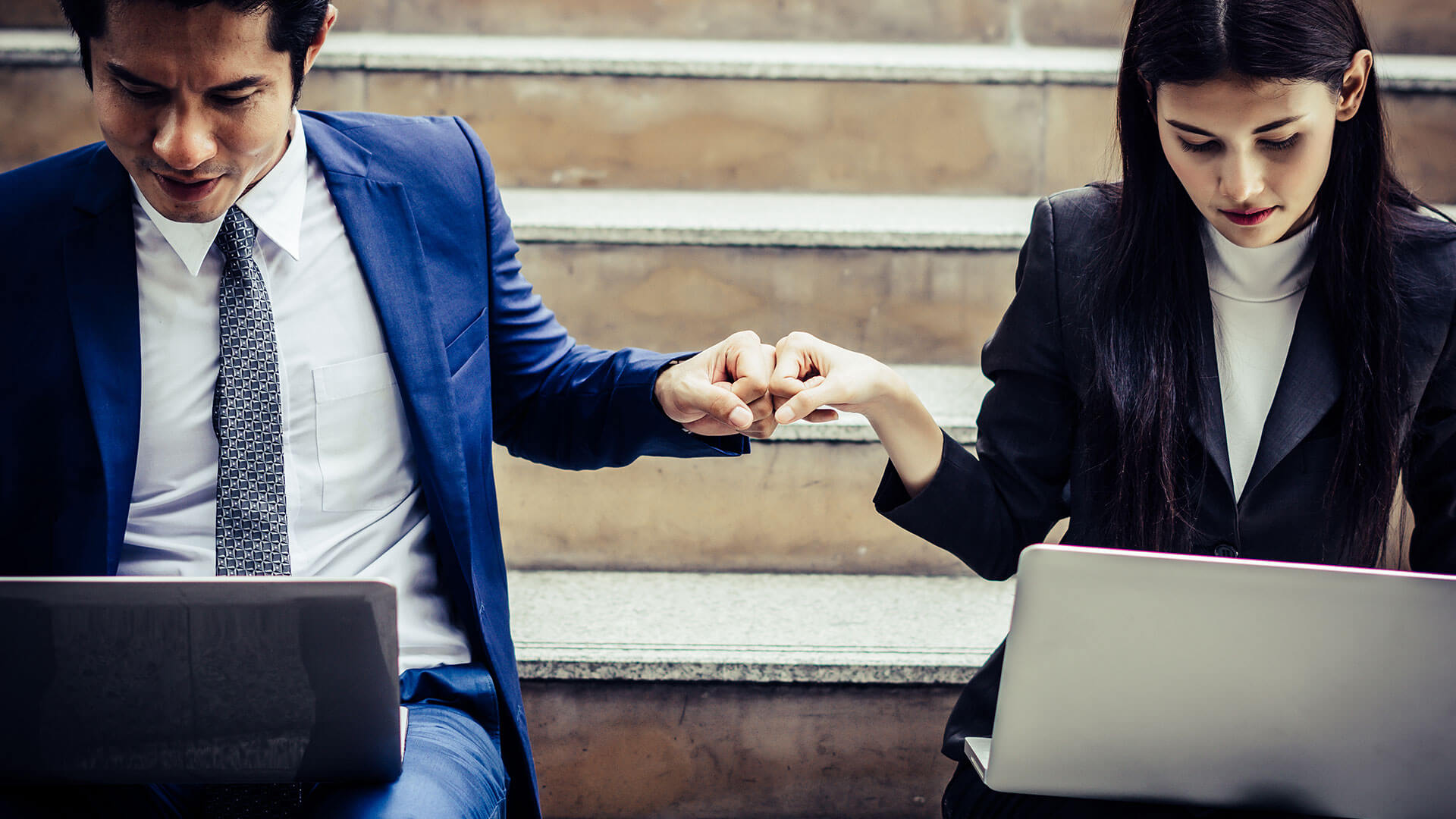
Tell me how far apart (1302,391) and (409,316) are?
29.2 inches

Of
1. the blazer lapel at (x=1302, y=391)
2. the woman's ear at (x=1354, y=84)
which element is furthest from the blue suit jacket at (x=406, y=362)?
the woman's ear at (x=1354, y=84)

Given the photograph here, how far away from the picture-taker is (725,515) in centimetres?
155

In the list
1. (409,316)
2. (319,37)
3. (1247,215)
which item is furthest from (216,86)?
(1247,215)

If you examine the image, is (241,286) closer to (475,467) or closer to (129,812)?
(475,467)

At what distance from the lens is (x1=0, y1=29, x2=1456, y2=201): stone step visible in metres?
1.77

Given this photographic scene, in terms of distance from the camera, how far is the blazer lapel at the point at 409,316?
3.18 feet

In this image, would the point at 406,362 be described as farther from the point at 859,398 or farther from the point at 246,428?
the point at 859,398

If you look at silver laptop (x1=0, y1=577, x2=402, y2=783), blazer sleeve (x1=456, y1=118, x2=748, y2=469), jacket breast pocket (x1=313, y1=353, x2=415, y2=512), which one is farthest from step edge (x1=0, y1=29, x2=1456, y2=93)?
silver laptop (x1=0, y1=577, x2=402, y2=783)

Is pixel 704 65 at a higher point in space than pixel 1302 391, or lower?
higher

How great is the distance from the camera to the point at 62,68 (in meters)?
1.74

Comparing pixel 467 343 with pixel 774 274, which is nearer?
pixel 467 343

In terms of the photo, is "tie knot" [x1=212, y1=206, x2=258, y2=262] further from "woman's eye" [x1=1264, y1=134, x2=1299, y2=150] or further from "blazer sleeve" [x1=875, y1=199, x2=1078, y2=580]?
"woman's eye" [x1=1264, y1=134, x2=1299, y2=150]

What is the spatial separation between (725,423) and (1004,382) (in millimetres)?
254

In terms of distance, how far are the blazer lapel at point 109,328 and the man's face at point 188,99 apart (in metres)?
0.04
